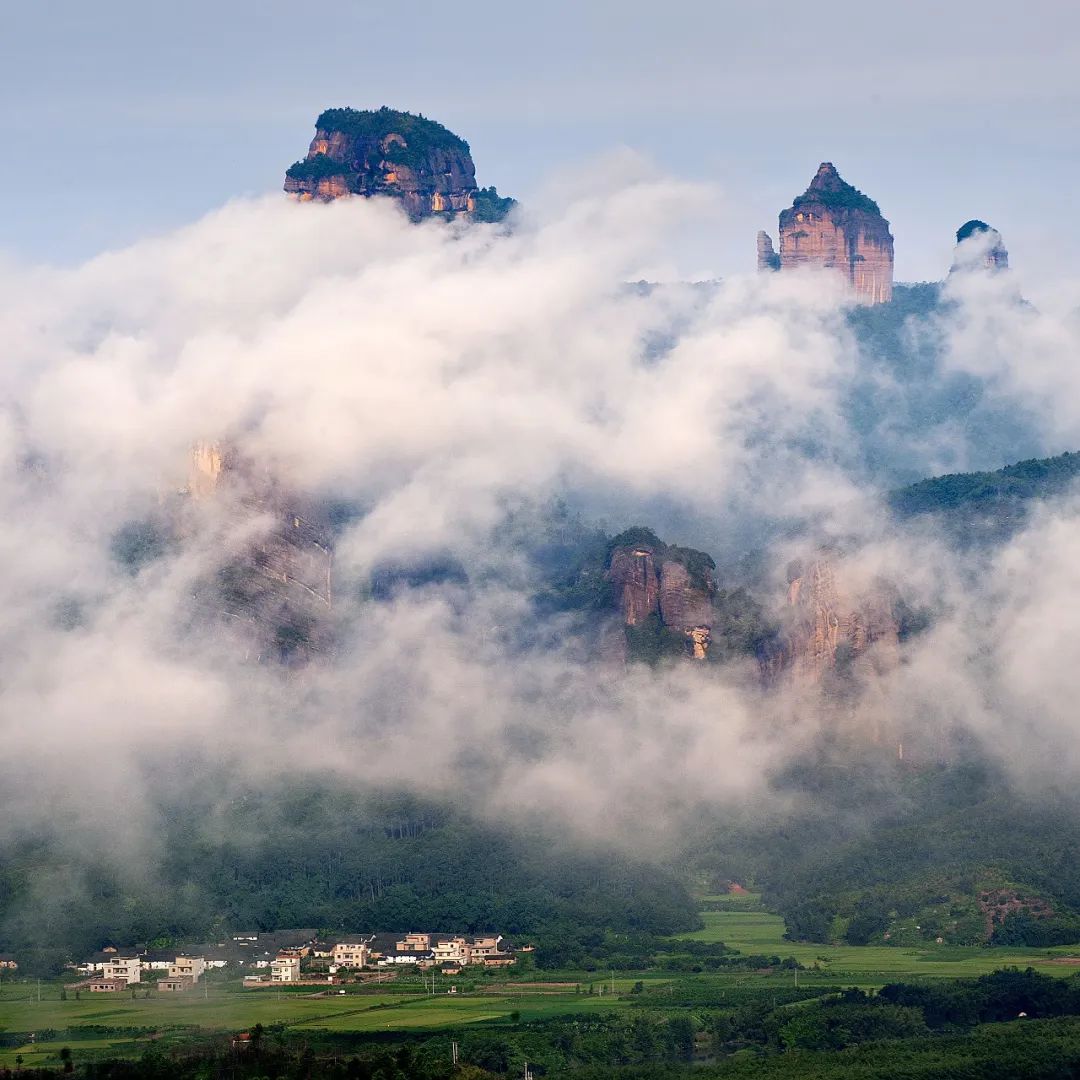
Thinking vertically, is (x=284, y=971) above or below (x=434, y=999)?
above

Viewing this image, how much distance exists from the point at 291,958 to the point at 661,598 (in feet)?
165

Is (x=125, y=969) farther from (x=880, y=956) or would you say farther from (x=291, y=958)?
(x=880, y=956)

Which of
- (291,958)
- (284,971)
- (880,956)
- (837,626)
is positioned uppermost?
(837,626)

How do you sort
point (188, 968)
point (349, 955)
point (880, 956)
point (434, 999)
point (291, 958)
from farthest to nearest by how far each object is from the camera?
point (349, 955)
point (880, 956)
point (291, 958)
point (188, 968)
point (434, 999)

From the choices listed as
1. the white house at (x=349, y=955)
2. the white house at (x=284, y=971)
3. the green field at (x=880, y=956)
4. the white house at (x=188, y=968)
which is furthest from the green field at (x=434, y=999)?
the white house at (x=349, y=955)

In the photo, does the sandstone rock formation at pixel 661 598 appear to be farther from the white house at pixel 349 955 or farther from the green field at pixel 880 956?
the white house at pixel 349 955

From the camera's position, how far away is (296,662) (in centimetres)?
17262

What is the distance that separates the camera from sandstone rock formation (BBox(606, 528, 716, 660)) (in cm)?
17912

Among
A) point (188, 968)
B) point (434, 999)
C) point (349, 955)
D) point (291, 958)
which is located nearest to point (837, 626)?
point (349, 955)

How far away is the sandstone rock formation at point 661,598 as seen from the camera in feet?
588

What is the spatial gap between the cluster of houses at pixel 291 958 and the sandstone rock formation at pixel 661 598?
36.7 metres

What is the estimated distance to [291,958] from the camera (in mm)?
137375

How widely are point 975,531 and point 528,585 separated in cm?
3030

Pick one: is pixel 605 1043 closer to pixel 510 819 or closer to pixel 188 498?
pixel 510 819
